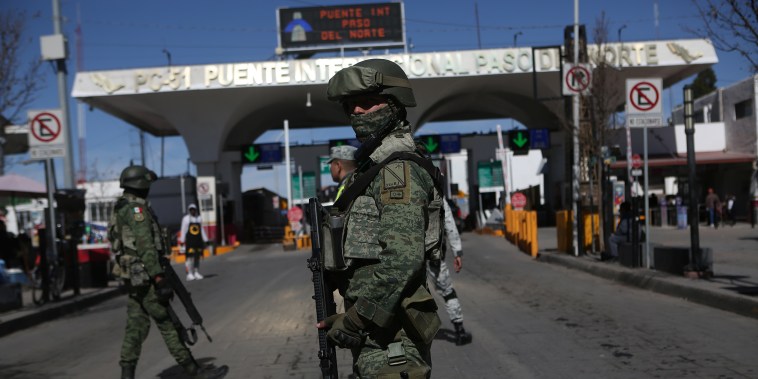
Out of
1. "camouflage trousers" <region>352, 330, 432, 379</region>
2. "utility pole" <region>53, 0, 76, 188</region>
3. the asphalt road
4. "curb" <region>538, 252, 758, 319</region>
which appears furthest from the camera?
"utility pole" <region>53, 0, 76, 188</region>

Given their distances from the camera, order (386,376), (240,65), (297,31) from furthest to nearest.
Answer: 1. (297,31)
2. (240,65)
3. (386,376)

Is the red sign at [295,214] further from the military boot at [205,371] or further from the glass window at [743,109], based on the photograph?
the military boot at [205,371]

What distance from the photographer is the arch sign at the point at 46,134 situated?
12.7 meters

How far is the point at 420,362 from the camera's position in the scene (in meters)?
2.89

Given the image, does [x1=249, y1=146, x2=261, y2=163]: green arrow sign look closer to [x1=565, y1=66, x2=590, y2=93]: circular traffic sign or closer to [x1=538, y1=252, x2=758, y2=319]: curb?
[x1=565, y1=66, x2=590, y2=93]: circular traffic sign

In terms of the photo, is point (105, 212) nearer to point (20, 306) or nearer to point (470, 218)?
point (470, 218)

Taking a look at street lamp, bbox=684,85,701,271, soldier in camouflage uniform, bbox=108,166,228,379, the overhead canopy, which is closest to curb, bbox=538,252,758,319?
street lamp, bbox=684,85,701,271

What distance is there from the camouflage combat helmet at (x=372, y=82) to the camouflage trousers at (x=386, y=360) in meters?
1.00

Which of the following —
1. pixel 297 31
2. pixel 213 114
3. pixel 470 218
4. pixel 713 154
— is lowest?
pixel 470 218

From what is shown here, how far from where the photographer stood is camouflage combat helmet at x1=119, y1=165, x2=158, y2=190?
5863 millimetres

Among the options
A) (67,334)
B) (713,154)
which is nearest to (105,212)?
(713,154)

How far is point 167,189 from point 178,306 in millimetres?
31740

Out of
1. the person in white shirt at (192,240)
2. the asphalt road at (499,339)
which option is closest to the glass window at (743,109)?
the asphalt road at (499,339)

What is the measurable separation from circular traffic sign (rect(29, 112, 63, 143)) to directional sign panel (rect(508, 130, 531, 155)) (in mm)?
25268
